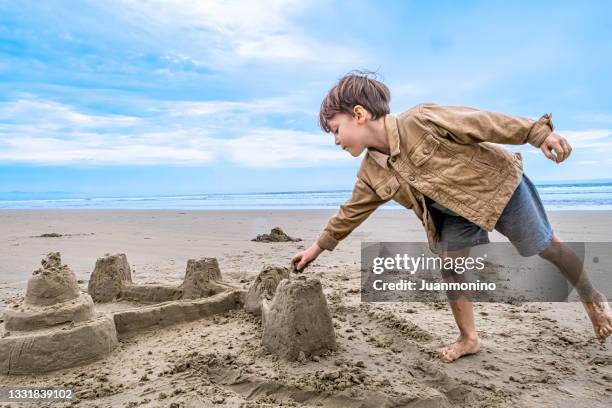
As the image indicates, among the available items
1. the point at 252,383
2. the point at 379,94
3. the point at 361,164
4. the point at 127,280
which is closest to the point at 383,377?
the point at 252,383

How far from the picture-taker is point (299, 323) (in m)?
2.46

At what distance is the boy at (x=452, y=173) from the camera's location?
2.30 meters

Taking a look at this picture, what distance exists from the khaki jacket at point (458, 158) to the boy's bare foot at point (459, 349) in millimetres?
737

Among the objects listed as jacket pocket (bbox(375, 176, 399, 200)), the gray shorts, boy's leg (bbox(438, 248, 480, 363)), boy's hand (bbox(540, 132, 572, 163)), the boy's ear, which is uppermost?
the boy's ear

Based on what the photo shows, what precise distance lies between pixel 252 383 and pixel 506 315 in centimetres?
212

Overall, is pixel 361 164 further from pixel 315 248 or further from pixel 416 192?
pixel 315 248

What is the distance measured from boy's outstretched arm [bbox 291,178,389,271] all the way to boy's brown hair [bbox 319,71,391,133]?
1.41 feet

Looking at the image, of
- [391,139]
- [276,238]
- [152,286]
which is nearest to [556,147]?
[391,139]

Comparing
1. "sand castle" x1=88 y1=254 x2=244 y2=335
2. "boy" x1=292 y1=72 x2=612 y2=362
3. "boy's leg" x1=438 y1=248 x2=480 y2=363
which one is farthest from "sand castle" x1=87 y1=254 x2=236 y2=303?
"boy's leg" x1=438 y1=248 x2=480 y2=363

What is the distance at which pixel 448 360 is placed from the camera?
8.21 feet

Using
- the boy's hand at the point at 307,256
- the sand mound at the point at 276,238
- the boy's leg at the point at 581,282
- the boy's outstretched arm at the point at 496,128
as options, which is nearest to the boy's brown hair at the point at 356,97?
the boy's outstretched arm at the point at 496,128

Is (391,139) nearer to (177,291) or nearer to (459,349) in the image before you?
(459,349)

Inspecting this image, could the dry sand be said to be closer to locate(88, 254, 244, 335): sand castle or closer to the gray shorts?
locate(88, 254, 244, 335): sand castle

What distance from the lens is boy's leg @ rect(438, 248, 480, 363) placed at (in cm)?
258
